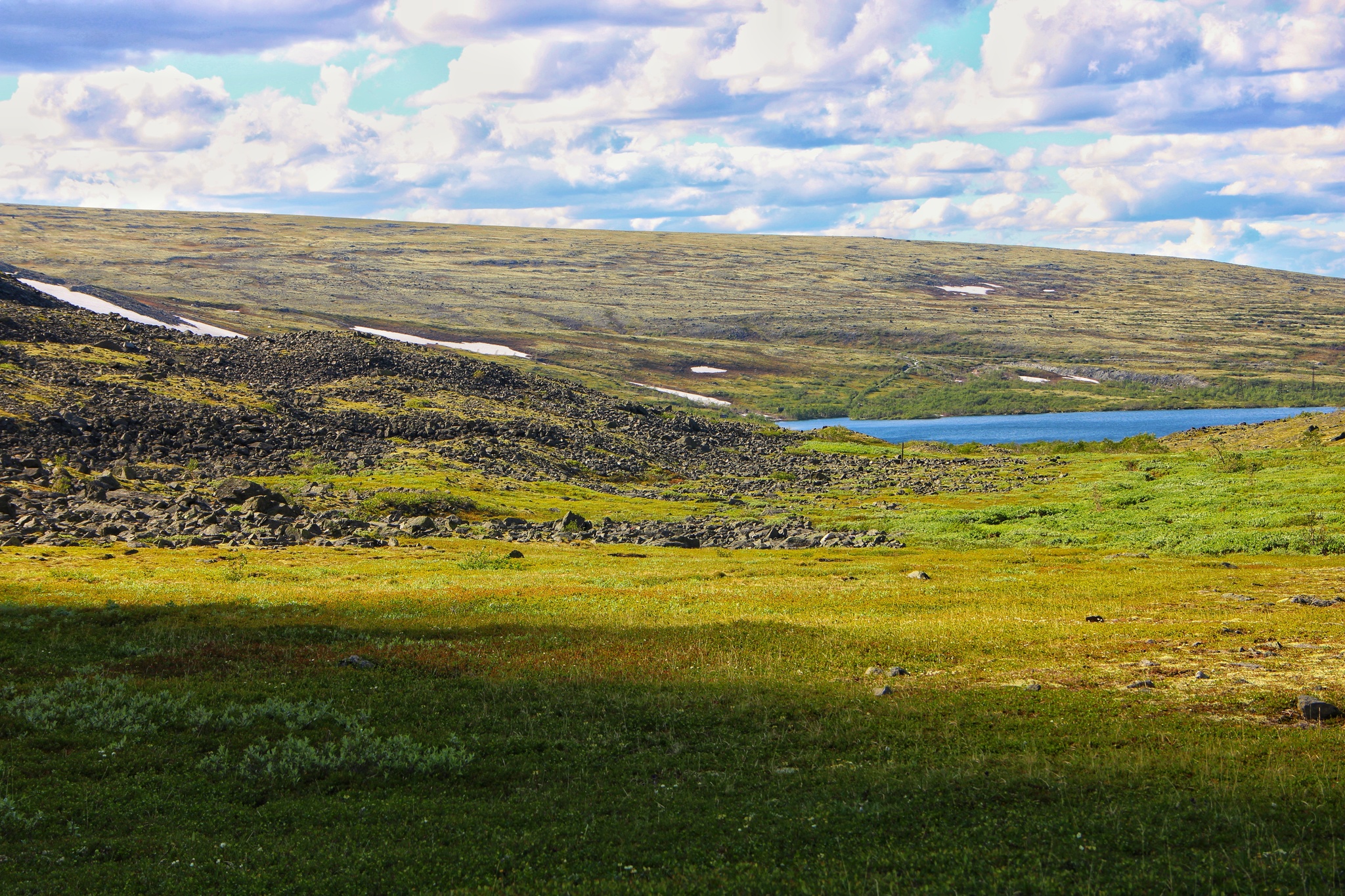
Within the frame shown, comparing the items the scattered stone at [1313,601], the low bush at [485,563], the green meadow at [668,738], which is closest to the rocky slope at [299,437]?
the low bush at [485,563]

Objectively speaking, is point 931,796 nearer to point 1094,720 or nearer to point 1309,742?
point 1094,720

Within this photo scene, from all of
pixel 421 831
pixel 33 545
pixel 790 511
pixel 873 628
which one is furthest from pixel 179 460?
pixel 421 831

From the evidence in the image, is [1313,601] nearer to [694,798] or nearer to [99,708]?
[694,798]

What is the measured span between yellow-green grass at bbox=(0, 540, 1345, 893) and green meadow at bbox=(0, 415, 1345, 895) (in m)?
0.07

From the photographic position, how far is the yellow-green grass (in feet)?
38.5

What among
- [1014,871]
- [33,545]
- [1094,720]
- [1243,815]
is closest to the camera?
[1014,871]

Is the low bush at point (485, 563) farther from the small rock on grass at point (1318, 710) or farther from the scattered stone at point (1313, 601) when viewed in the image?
the small rock on grass at point (1318, 710)

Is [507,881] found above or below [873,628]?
above

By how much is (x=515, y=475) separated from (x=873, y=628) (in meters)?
63.9

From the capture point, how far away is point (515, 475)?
8862 centimetres

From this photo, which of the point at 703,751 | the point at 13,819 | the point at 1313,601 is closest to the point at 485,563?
the point at 703,751

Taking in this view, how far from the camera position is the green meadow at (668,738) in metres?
11.8

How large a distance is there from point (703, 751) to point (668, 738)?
2.93 feet

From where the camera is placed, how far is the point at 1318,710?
56.8 feet
